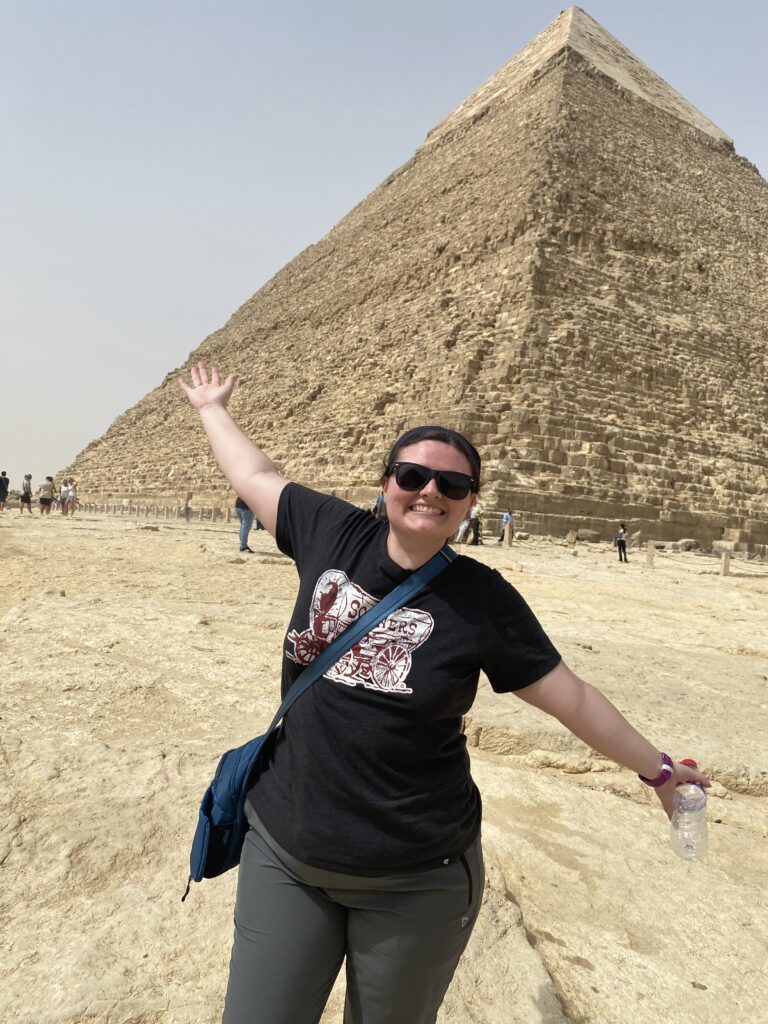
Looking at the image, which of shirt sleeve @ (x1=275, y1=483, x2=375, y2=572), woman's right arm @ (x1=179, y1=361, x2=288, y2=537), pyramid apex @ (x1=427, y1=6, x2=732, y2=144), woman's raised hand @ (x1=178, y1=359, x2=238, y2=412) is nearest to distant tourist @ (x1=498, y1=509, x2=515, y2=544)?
woman's raised hand @ (x1=178, y1=359, x2=238, y2=412)

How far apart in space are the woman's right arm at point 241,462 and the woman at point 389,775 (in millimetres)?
248

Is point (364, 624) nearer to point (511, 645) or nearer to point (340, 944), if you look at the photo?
point (511, 645)

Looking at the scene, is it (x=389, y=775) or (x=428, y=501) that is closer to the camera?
(x=389, y=775)

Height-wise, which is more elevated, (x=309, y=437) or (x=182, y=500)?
(x=309, y=437)

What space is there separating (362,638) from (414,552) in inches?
7.2

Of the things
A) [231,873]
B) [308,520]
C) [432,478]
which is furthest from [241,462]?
[231,873]

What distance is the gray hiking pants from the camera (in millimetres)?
1179

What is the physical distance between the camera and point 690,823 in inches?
53.4

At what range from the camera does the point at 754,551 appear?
1836 centimetres

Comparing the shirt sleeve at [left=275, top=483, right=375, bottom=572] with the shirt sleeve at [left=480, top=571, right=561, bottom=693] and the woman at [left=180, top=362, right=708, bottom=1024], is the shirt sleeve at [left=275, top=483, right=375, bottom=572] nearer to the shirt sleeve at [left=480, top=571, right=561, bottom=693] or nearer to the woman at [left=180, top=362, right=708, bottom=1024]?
the woman at [left=180, top=362, right=708, bottom=1024]

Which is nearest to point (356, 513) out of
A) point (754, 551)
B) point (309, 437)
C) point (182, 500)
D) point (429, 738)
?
point (429, 738)

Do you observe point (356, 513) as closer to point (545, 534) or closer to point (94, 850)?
point (94, 850)

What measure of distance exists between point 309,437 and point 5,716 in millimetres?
23674

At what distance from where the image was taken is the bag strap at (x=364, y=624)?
1298mm
